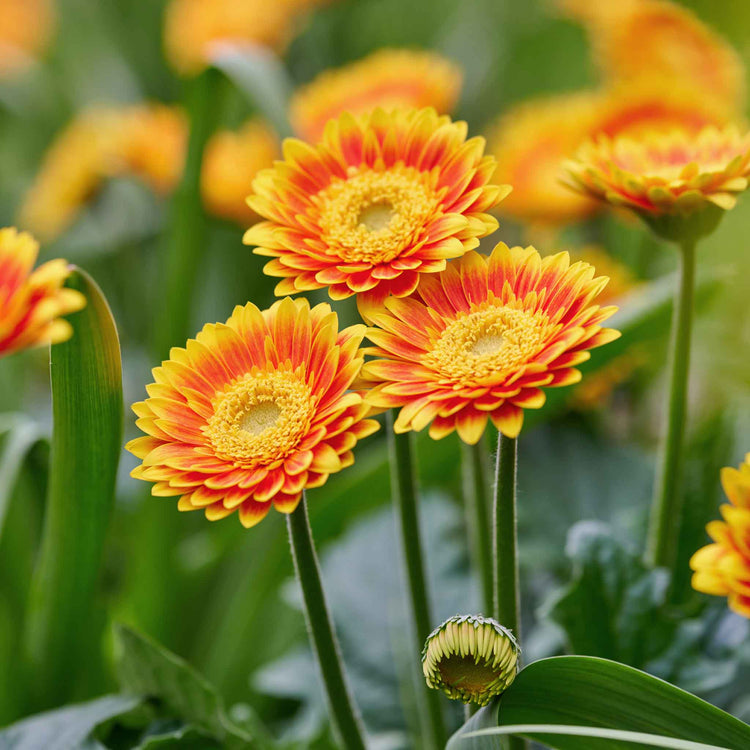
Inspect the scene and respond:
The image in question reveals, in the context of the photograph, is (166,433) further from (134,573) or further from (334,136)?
(134,573)

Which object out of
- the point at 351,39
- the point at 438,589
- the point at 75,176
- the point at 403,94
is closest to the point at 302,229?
the point at 438,589

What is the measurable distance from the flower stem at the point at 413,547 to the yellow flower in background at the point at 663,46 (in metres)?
0.57

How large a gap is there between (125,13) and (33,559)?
112cm

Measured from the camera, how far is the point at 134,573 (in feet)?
2.29

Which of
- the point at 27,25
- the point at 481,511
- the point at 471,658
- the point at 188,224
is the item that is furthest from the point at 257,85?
the point at 27,25

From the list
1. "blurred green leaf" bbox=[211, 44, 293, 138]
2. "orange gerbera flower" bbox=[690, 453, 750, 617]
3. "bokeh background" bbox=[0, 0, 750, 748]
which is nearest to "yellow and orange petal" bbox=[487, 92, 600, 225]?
"bokeh background" bbox=[0, 0, 750, 748]

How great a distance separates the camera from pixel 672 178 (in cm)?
42

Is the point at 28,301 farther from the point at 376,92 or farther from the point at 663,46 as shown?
the point at 663,46

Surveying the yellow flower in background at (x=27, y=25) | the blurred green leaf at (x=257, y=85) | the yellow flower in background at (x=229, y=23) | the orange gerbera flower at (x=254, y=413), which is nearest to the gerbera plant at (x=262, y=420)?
the orange gerbera flower at (x=254, y=413)

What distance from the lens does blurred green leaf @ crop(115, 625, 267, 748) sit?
45 centimetres

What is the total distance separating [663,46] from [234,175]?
43 centimetres

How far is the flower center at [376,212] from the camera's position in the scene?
1.17ft

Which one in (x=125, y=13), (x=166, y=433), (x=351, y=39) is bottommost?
(x=166, y=433)

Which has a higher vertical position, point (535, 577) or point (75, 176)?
point (75, 176)
